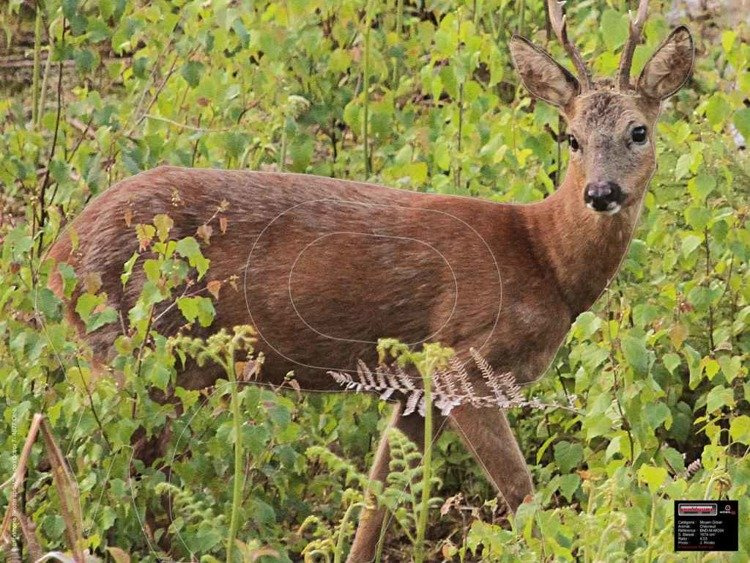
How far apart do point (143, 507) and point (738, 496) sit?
1.59m

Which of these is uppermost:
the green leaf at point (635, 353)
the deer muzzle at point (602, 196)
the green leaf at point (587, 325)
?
the deer muzzle at point (602, 196)

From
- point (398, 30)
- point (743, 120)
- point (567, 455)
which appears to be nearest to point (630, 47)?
point (743, 120)

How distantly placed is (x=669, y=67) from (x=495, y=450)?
1.31 metres

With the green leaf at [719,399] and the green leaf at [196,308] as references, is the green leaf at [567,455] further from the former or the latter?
the green leaf at [196,308]

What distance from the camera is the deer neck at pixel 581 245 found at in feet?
17.8

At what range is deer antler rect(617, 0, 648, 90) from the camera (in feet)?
17.3

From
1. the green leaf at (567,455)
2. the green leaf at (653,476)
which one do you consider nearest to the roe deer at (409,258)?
the green leaf at (567,455)

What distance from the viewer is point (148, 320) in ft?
15.4

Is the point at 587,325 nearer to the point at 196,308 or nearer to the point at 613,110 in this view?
the point at 613,110

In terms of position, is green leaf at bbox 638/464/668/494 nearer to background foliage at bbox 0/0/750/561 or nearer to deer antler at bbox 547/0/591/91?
background foliage at bbox 0/0/750/561

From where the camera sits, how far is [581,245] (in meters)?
5.47

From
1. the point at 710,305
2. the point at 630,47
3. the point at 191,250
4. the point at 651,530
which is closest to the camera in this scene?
the point at 651,530

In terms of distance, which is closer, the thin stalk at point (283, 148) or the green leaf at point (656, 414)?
the green leaf at point (656, 414)

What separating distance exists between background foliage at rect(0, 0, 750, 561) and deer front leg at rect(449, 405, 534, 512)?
0.15 metres
